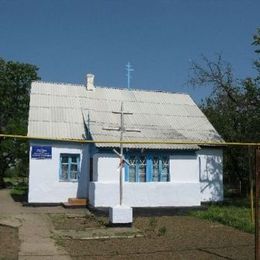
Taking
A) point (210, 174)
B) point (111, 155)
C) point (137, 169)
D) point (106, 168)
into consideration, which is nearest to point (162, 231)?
point (106, 168)

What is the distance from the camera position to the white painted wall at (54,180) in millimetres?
21109

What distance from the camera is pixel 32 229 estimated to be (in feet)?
48.0

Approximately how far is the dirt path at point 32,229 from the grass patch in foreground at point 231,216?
5717 millimetres

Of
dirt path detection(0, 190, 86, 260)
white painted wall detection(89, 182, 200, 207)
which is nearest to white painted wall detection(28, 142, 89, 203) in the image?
dirt path detection(0, 190, 86, 260)

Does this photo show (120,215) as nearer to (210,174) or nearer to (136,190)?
(136,190)

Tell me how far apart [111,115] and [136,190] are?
17.5ft

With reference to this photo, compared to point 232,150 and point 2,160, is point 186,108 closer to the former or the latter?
point 232,150

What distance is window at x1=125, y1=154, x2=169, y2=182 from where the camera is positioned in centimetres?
2100

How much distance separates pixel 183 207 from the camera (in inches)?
797

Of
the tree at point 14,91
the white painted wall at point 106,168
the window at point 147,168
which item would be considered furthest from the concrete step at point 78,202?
the tree at point 14,91

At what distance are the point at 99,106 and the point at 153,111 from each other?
2.84 meters

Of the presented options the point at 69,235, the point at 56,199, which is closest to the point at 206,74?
the point at 56,199

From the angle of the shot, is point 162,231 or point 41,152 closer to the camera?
point 162,231

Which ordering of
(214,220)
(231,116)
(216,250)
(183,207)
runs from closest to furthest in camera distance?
(216,250) < (214,220) < (183,207) < (231,116)
